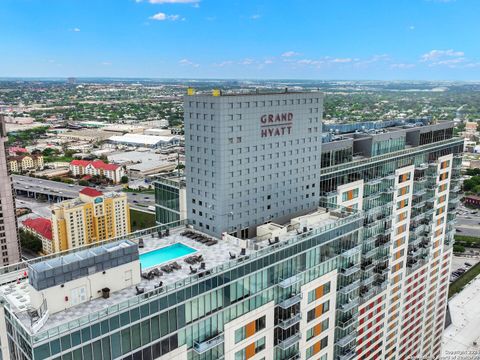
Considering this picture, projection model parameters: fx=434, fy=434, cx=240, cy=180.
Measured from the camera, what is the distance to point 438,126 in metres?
83.6

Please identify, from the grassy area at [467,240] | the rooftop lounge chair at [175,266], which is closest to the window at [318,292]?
the rooftop lounge chair at [175,266]

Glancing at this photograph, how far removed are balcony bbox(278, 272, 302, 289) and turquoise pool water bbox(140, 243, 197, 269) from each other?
400 inches

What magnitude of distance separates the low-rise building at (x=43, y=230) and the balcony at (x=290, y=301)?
394ft

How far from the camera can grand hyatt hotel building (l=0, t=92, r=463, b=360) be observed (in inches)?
1356

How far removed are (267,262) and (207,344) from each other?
10.1m

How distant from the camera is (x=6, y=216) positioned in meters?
122

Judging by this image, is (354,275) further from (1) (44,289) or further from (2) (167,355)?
(1) (44,289)

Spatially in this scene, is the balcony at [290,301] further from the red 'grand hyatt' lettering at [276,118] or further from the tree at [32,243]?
the tree at [32,243]

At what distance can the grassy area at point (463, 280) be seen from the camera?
142 m

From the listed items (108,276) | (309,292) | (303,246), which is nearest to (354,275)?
(309,292)

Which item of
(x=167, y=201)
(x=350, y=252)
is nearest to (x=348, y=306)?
(x=350, y=252)

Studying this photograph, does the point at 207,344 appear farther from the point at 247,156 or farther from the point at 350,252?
the point at 350,252

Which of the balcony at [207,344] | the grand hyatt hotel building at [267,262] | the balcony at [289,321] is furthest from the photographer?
the balcony at [289,321]

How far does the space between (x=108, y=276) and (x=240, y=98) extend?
2358 centimetres
